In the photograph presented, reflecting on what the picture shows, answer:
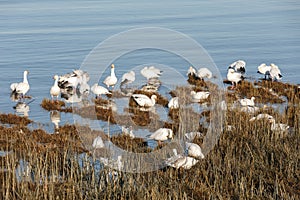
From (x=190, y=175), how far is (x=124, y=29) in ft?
57.1

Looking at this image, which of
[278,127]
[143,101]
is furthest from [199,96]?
[278,127]

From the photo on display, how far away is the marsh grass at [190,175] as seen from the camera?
715cm

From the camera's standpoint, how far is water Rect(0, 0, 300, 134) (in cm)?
1834

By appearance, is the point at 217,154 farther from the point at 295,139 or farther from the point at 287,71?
the point at 287,71

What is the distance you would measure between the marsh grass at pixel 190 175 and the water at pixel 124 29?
12.5 feet

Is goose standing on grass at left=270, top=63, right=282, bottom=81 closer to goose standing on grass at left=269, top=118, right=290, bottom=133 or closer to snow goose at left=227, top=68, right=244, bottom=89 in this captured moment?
snow goose at left=227, top=68, right=244, bottom=89

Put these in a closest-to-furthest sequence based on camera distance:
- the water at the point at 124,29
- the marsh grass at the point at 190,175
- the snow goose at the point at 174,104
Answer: the marsh grass at the point at 190,175, the snow goose at the point at 174,104, the water at the point at 124,29

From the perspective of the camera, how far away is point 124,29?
25.2m

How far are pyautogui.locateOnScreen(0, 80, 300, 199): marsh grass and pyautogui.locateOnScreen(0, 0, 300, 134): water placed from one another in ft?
12.5

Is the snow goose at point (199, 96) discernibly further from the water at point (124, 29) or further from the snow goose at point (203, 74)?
the water at point (124, 29)

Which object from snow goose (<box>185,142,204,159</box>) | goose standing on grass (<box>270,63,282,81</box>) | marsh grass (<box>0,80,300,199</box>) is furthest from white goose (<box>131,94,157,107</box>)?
snow goose (<box>185,142,204,159</box>)

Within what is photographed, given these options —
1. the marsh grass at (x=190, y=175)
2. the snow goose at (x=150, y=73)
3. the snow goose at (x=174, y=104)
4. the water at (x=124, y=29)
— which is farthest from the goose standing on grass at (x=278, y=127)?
the snow goose at (x=150, y=73)

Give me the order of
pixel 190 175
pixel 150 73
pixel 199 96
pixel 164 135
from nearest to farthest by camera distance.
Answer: pixel 190 175
pixel 164 135
pixel 199 96
pixel 150 73

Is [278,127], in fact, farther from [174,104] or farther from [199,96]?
[199,96]
